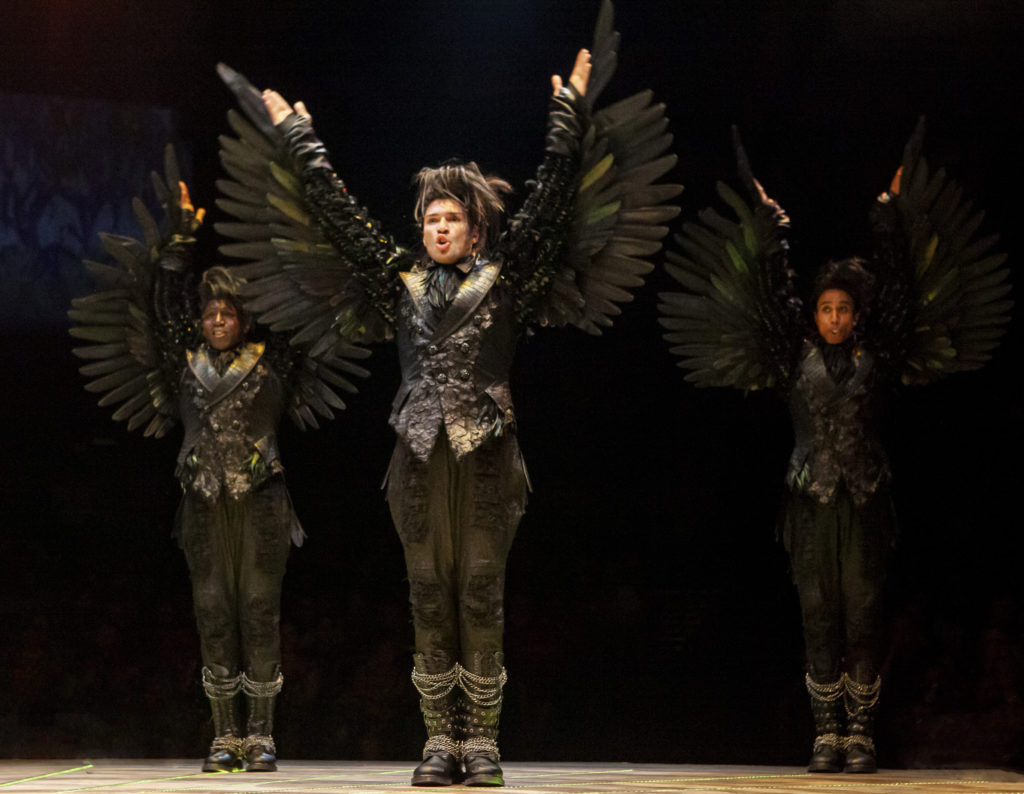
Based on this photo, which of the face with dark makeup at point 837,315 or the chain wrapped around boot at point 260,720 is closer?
the chain wrapped around boot at point 260,720

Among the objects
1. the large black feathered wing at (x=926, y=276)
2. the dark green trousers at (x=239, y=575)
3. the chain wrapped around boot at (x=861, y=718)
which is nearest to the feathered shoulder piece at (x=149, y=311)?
the dark green trousers at (x=239, y=575)

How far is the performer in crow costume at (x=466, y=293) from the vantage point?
12.8 ft

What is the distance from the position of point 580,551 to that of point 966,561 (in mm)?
1477

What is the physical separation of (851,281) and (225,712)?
8.20ft

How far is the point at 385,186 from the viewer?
592 centimetres

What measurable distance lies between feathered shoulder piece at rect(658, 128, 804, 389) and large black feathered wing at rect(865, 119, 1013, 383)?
30 cm

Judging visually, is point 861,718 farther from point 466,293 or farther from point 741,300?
point 466,293

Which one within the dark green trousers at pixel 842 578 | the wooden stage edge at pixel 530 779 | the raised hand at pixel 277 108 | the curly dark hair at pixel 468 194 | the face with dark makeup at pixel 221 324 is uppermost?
the raised hand at pixel 277 108

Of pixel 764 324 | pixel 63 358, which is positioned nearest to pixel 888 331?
pixel 764 324

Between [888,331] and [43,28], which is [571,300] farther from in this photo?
[43,28]

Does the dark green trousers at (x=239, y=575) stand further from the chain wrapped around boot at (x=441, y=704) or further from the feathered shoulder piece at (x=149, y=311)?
the chain wrapped around boot at (x=441, y=704)

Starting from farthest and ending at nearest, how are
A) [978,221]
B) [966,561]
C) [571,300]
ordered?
1. [966,561]
2. [978,221]
3. [571,300]

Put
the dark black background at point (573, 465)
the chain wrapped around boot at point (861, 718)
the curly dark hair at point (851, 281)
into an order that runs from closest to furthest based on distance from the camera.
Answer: the chain wrapped around boot at point (861, 718) → the curly dark hair at point (851, 281) → the dark black background at point (573, 465)

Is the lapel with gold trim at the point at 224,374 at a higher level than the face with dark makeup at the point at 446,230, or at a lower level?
lower
